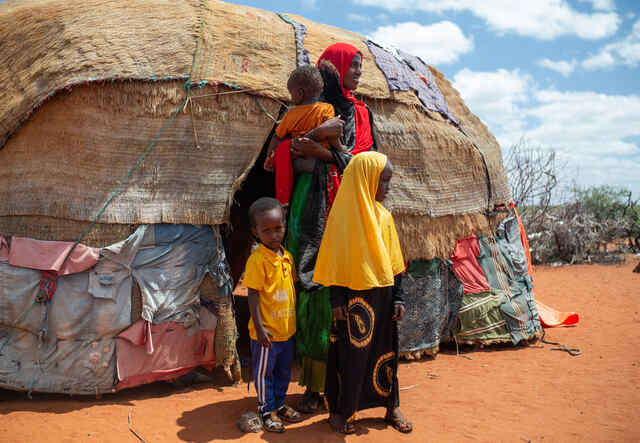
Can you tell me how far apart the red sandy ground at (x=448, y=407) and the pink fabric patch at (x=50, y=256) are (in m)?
0.95

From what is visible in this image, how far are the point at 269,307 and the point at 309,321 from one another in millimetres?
536

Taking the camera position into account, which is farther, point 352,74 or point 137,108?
point 137,108

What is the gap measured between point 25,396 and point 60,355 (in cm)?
44

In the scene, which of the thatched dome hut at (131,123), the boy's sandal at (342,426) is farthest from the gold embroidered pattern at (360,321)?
the thatched dome hut at (131,123)

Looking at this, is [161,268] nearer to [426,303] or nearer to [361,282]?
[361,282]

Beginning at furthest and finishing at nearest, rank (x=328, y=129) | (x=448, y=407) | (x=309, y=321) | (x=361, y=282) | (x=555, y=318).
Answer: (x=555, y=318) → (x=448, y=407) → (x=309, y=321) → (x=328, y=129) → (x=361, y=282)

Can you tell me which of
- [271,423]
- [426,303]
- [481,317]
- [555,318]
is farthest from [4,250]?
[555,318]

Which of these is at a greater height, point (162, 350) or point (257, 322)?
point (257, 322)

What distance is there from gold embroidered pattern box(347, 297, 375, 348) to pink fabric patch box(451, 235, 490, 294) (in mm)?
2236

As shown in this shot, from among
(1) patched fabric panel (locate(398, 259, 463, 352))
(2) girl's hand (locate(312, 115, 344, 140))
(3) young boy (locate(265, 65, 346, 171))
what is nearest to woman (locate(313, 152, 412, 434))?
(2) girl's hand (locate(312, 115, 344, 140))

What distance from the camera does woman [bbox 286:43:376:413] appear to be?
3172mm

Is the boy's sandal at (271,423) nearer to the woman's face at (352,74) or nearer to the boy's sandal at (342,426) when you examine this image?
the boy's sandal at (342,426)

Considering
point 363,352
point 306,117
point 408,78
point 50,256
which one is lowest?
point 363,352

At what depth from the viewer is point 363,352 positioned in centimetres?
277
